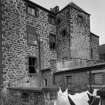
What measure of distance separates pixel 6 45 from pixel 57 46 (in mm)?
6852

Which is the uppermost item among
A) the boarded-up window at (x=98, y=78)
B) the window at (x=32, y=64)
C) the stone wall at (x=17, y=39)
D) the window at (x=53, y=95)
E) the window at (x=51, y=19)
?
the window at (x=51, y=19)

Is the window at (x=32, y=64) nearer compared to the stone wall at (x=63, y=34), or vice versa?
the window at (x=32, y=64)

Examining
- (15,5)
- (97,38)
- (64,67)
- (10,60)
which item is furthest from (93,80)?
(97,38)

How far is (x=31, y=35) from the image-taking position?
1383 cm

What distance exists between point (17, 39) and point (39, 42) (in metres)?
2.69

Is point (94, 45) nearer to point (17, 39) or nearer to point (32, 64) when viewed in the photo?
point (32, 64)

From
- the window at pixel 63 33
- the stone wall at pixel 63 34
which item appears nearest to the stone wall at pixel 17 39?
the stone wall at pixel 63 34

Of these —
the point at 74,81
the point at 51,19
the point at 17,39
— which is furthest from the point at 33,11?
the point at 74,81

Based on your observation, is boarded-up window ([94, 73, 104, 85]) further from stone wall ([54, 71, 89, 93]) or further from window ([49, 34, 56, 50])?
window ([49, 34, 56, 50])

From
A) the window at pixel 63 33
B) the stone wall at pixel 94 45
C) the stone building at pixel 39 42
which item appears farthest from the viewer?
the stone wall at pixel 94 45

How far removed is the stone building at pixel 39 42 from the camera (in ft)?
38.7

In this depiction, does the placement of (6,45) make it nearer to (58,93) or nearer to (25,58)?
(25,58)

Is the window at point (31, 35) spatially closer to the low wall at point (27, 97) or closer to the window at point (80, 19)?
the low wall at point (27, 97)

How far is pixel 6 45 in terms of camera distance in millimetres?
11648
